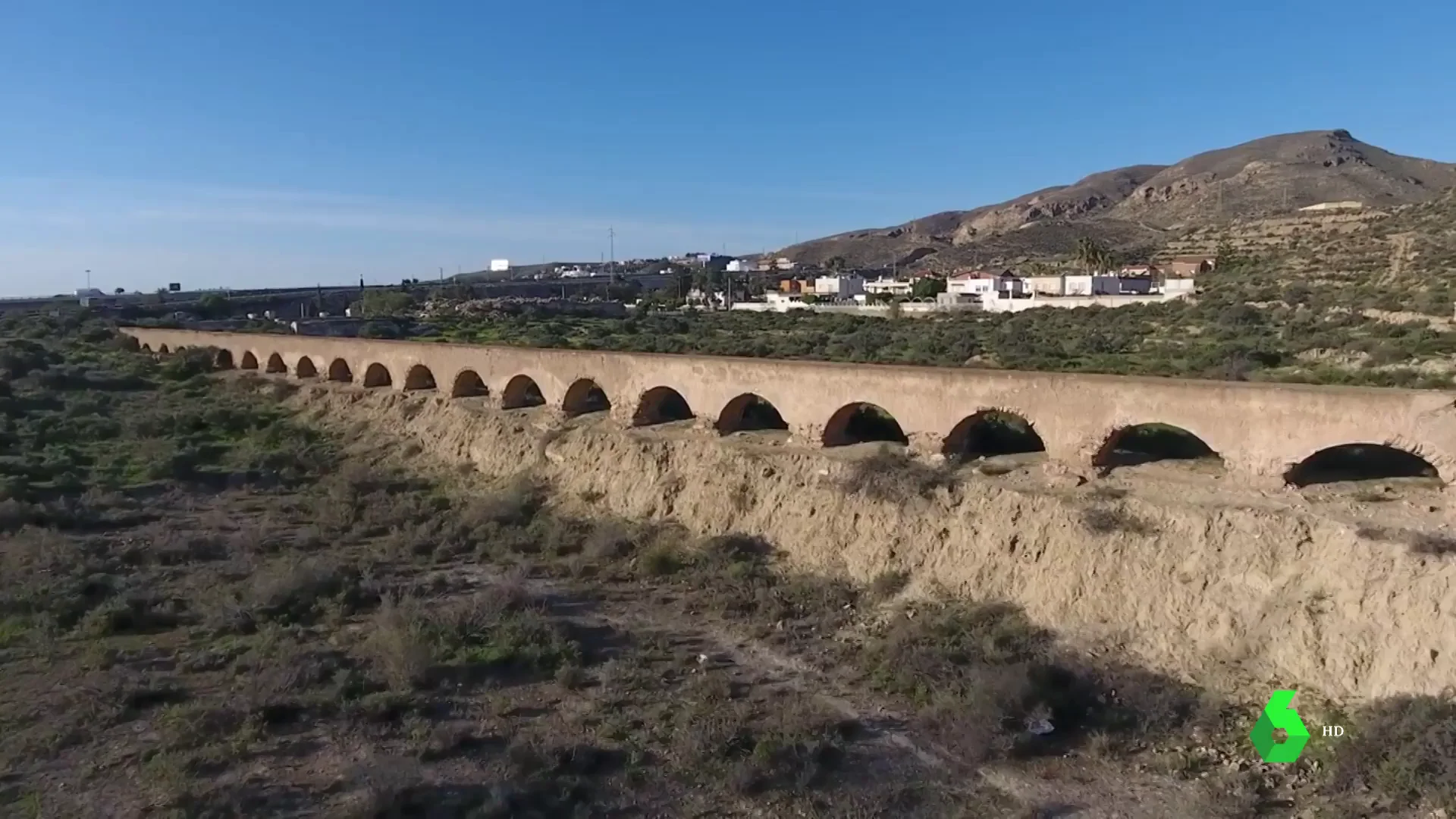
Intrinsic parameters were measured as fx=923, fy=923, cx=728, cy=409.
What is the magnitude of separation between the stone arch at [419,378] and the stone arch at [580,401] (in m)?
6.31

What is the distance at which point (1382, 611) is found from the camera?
969 centimetres

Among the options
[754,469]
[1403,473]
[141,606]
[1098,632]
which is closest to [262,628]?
[141,606]

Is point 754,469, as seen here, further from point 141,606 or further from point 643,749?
point 141,606

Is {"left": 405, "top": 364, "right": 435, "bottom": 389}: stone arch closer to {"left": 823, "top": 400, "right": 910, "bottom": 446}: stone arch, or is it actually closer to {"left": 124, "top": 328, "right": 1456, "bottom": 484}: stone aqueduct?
{"left": 124, "top": 328, "right": 1456, "bottom": 484}: stone aqueduct

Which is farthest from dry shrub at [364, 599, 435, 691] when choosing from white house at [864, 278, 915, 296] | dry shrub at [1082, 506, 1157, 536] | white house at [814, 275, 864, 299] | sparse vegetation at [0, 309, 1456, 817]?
white house at [814, 275, 864, 299]

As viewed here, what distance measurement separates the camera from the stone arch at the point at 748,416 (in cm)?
1750

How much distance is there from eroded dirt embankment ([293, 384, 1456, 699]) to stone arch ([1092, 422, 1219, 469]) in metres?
0.42

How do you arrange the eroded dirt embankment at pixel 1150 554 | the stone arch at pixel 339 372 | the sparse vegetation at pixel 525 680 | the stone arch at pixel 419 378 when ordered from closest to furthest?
1. the sparse vegetation at pixel 525 680
2. the eroded dirt embankment at pixel 1150 554
3. the stone arch at pixel 419 378
4. the stone arch at pixel 339 372

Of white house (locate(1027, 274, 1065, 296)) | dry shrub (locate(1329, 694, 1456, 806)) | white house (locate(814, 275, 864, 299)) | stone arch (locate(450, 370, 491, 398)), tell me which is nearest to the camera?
dry shrub (locate(1329, 694, 1456, 806))

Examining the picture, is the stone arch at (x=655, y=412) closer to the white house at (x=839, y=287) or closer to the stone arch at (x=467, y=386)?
the stone arch at (x=467, y=386)

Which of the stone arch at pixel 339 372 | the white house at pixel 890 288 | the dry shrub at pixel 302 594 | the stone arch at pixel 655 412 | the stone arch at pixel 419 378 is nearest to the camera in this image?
the dry shrub at pixel 302 594

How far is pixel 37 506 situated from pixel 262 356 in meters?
18.7

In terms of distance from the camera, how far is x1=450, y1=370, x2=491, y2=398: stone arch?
23969mm

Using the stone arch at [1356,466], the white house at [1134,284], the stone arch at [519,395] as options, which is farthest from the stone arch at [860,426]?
the white house at [1134,284]
